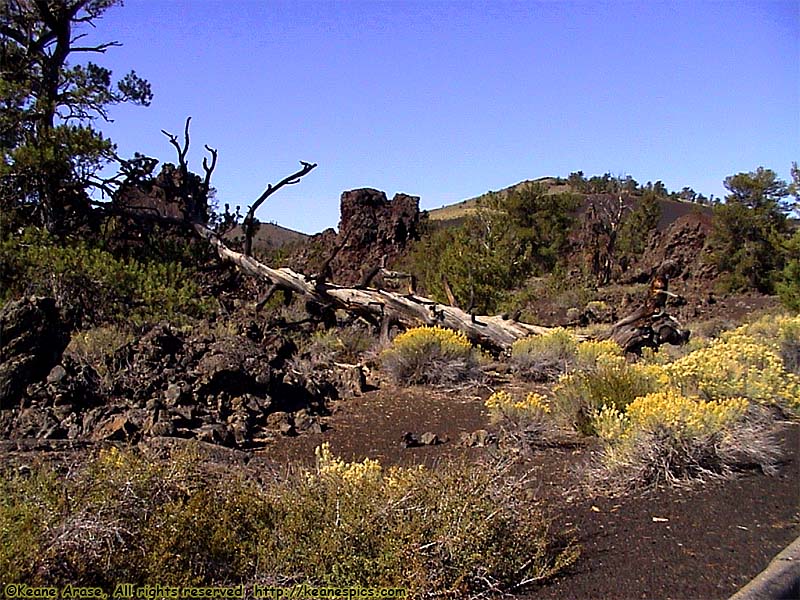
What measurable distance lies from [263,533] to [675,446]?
364 centimetres

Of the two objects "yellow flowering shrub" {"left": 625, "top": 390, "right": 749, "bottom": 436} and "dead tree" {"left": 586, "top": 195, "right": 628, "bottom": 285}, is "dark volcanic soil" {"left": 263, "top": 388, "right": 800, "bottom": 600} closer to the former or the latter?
"yellow flowering shrub" {"left": 625, "top": 390, "right": 749, "bottom": 436}

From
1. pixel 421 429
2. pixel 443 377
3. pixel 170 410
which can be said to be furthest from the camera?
pixel 443 377

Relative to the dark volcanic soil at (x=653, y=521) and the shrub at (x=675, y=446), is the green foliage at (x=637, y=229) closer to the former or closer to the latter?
the dark volcanic soil at (x=653, y=521)

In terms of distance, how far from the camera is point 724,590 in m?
4.30

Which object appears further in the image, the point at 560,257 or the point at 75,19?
the point at 560,257

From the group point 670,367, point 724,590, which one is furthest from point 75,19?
point 724,590

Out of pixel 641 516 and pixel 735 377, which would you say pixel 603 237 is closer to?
pixel 735 377

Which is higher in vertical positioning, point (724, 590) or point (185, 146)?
point (185, 146)

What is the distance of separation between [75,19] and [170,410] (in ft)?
31.1

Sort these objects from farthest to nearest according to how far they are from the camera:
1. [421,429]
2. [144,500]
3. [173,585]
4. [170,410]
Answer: [421,429] < [170,410] < [144,500] < [173,585]

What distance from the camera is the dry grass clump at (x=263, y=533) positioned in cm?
390

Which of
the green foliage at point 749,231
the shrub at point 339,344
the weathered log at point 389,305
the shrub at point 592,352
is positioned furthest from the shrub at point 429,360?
the green foliage at point 749,231

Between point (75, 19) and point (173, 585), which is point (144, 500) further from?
point (75, 19)

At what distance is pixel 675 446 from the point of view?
6.58m
